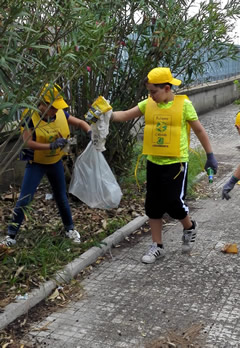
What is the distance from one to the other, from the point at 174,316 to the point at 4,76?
2235mm

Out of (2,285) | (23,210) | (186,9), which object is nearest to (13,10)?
(23,210)

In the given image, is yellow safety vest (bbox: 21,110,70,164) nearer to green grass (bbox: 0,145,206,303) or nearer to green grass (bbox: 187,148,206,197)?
green grass (bbox: 0,145,206,303)

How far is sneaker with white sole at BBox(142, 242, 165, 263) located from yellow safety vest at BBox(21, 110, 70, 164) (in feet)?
4.26

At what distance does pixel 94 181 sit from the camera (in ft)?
20.5

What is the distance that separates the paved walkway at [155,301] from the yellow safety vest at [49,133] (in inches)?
46.2

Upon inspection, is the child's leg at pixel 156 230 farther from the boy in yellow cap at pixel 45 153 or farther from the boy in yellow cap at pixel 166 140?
the boy in yellow cap at pixel 45 153

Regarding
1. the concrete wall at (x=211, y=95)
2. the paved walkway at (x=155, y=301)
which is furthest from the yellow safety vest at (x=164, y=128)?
the concrete wall at (x=211, y=95)

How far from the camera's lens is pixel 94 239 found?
19.8ft

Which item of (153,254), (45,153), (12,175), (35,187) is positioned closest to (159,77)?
(45,153)

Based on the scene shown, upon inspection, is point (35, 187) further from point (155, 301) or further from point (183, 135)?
point (155, 301)

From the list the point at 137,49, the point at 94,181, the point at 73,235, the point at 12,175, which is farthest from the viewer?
the point at 12,175

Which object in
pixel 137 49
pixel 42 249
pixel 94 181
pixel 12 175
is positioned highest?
pixel 137 49

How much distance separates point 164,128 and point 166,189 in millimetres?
590

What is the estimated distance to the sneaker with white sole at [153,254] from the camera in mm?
5613
